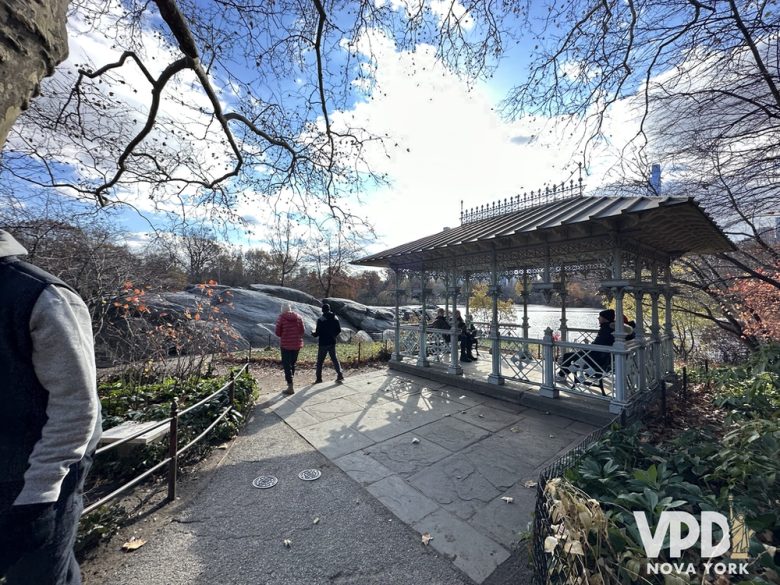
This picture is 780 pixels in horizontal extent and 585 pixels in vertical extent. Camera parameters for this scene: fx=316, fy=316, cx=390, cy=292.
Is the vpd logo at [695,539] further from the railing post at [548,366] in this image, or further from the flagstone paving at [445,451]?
the railing post at [548,366]

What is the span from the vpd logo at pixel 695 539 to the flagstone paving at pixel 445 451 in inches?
56.0

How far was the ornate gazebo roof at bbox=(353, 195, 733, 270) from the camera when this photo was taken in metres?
4.71

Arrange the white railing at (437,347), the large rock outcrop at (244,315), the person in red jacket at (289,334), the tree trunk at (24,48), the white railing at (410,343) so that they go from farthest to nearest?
the white railing at (410,343), the white railing at (437,347), the large rock outcrop at (244,315), the person in red jacket at (289,334), the tree trunk at (24,48)

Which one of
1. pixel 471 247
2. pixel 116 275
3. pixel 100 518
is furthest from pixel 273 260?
pixel 100 518

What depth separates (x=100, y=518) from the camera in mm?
2660

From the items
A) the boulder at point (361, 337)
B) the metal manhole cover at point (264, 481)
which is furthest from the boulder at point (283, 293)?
the metal manhole cover at point (264, 481)

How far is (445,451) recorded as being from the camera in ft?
14.2

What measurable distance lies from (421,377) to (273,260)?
30898 mm

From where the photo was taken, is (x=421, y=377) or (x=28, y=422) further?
(x=421, y=377)

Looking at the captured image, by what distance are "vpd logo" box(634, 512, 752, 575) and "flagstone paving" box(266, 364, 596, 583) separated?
4.66 ft

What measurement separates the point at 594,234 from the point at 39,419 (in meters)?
6.68

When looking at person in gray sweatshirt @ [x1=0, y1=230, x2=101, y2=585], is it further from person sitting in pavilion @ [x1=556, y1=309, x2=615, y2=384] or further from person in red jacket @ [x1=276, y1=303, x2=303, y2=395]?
person sitting in pavilion @ [x1=556, y1=309, x2=615, y2=384]

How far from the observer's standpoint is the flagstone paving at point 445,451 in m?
2.89

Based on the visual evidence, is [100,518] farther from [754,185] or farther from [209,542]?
[754,185]
